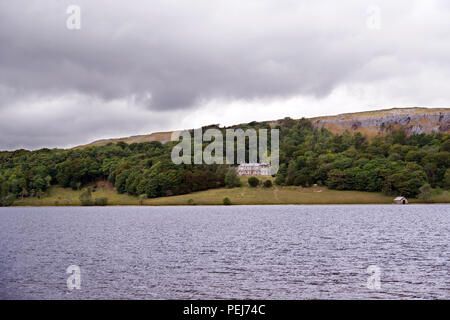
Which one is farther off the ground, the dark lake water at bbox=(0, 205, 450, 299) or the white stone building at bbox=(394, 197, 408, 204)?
the dark lake water at bbox=(0, 205, 450, 299)

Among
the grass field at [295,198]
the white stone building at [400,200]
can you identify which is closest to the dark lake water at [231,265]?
the white stone building at [400,200]

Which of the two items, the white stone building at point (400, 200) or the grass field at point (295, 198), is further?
the grass field at point (295, 198)

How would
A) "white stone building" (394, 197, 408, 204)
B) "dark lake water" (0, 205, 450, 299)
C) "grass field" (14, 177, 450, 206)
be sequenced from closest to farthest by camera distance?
"dark lake water" (0, 205, 450, 299) → "white stone building" (394, 197, 408, 204) → "grass field" (14, 177, 450, 206)

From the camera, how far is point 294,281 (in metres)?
35.0

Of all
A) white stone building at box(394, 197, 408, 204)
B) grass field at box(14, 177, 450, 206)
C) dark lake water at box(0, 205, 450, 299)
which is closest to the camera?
dark lake water at box(0, 205, 450, 299)

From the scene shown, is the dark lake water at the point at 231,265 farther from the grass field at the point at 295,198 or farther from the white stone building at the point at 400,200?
the grass field at the point at 295,198

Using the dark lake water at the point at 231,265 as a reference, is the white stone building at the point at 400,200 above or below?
below

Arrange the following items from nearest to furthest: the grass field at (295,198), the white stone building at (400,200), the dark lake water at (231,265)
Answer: the dark lake water at (231,265) < the white stone building at (400,200) < the grass field at (295,198)

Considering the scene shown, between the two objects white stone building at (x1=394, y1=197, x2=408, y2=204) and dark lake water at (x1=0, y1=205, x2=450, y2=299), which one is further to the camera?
white stone building at (x1=394, y1=197, x2=408, y2=204)

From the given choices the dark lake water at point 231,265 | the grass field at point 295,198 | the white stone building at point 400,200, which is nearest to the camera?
the dark lake water at point 231,265

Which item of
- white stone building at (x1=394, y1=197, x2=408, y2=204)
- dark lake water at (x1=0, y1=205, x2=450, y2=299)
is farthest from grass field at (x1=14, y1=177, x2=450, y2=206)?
dark lake water at (x1=0, y1=205, x2=450, y2=299)

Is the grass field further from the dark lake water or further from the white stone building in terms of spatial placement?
the dark lake water
